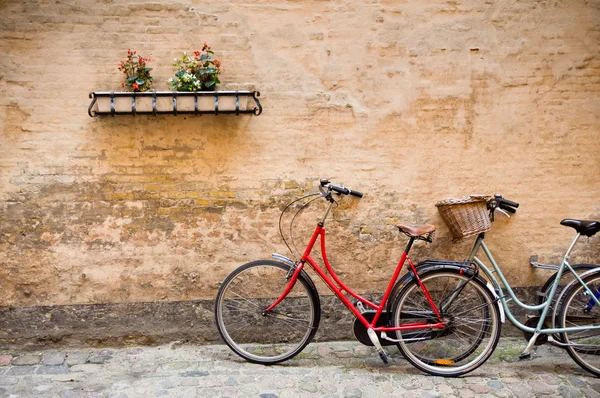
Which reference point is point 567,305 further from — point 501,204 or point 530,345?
point 501,204

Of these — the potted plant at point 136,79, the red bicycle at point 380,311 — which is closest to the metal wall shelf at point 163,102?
the potted plant at point 136,79

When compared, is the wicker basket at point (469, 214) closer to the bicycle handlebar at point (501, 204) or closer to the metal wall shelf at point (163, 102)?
the bicycle handlebar at point (501, 204)

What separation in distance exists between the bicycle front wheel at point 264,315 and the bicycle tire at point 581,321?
198cm

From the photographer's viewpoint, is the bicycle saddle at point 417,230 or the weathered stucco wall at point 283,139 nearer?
the bicycle saddle at point 417,230

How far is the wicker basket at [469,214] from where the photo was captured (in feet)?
13.8

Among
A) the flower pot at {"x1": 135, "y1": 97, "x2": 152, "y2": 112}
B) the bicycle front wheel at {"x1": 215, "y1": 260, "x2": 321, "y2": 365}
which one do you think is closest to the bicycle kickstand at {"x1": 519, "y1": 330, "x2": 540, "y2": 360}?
the bicycle front wheel at {"x1": 215, "y1": 260, "x2": 321, "y2": 365}

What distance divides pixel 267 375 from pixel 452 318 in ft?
4.88

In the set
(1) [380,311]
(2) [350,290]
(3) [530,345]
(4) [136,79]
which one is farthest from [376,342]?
(4) [136,79]

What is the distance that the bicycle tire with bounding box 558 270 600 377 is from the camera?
162 inches

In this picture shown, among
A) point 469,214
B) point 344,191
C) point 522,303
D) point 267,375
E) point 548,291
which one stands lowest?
point 267,375

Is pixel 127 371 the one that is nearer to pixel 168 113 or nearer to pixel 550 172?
pixel 168 113

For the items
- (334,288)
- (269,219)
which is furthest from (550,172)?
(269,219)

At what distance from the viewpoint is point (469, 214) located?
4.21 m

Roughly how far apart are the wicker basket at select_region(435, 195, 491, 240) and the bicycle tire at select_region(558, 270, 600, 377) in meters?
0.82
